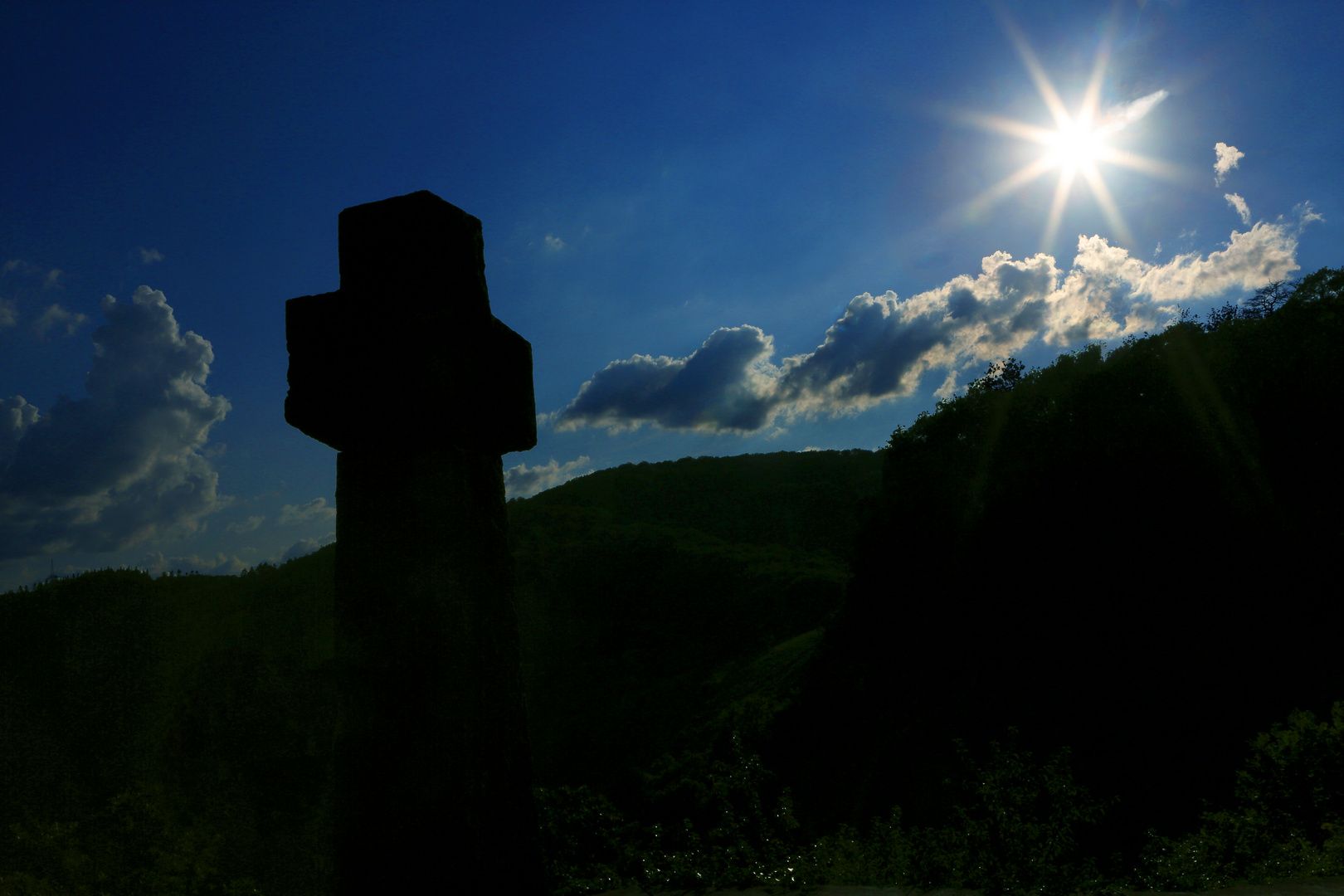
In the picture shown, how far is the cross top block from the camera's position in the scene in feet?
6.53

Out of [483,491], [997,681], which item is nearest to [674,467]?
[997,681]

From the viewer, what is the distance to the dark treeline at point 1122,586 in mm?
9398

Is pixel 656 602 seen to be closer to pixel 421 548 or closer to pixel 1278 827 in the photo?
pixel 1278 827

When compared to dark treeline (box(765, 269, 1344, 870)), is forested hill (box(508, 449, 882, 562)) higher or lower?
higher

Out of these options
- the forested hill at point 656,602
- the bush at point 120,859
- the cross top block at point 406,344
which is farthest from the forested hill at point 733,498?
the cross top block at point 406,344

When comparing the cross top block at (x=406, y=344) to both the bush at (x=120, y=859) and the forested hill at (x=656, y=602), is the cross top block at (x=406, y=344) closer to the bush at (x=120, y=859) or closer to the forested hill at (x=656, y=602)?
the bush at (x=120, y=859)

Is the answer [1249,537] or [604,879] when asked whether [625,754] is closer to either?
[1249,537]

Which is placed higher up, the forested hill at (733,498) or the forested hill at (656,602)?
the forested hill at (733,498)

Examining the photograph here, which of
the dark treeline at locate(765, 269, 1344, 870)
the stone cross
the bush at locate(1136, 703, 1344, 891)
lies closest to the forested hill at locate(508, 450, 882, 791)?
the dark treeline at locate(765, 269, 1344, 870)

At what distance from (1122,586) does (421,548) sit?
41.0 feet

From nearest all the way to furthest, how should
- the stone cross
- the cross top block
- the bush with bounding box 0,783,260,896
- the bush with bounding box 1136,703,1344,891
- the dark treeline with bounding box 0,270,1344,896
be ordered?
the stone cross → the cross top block → the bush with bounding box 1136,703,1344,891 → the bush with bounding box 0,783,260,896 → the dark treeline with bounding box 0,270,1344,896

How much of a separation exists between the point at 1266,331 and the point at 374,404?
14.2m

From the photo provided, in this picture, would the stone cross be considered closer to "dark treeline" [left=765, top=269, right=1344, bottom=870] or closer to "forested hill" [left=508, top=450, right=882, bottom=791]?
"dark treeline" [left=765, top=269, right=1344, bottom=870]

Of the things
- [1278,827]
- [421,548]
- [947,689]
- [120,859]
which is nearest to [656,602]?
[947,689]
